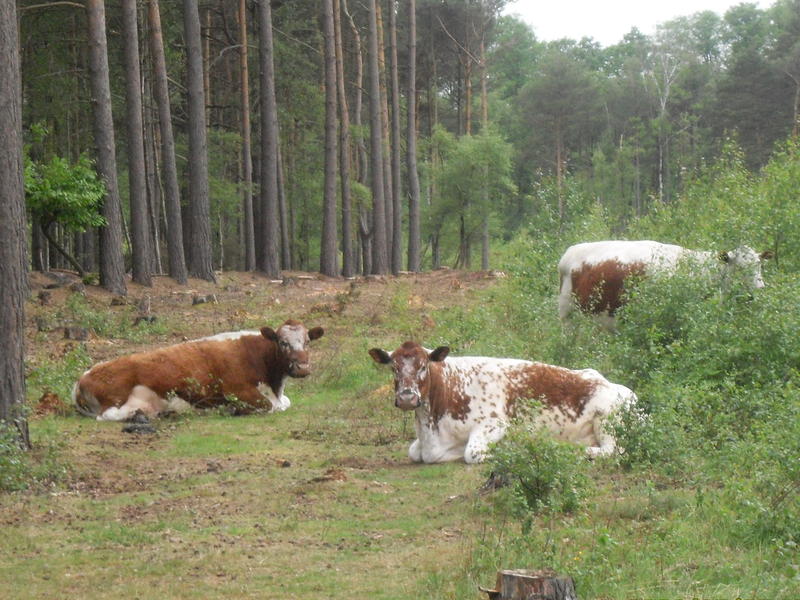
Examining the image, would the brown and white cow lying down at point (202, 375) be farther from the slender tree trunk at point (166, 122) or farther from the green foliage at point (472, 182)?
the green foliage at point (472, 182)

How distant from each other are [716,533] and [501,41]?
7011cm

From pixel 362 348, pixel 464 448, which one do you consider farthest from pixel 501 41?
pixel 464 448

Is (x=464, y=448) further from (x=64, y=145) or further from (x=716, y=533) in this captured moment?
(x=64, y=145)

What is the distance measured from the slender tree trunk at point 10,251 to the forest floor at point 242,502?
621mm

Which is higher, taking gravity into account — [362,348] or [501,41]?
[501,41]

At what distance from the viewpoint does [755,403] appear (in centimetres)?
1052

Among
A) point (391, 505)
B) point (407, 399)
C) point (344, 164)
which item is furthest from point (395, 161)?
point (391, 505)

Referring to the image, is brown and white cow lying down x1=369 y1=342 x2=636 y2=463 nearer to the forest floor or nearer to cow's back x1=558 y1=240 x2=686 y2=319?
the forest floor

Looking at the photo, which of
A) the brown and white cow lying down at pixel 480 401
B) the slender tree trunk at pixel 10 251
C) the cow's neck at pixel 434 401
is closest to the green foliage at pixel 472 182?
the brown and white cow lying down at pixel 480 401

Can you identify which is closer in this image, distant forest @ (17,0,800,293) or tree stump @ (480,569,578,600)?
tree stump @ (480,569,578,600)

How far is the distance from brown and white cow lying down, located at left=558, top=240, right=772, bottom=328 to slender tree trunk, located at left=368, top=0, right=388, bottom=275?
26.1m

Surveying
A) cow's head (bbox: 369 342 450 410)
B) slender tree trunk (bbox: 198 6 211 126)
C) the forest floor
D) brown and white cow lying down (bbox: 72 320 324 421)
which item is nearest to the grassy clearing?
the forest floor

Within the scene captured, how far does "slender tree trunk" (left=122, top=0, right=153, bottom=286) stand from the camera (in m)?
27.8

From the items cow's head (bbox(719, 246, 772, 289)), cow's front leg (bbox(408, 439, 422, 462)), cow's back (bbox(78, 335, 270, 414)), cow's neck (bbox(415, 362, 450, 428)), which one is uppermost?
cow's head (bbox(719, 246, 772, 289))
